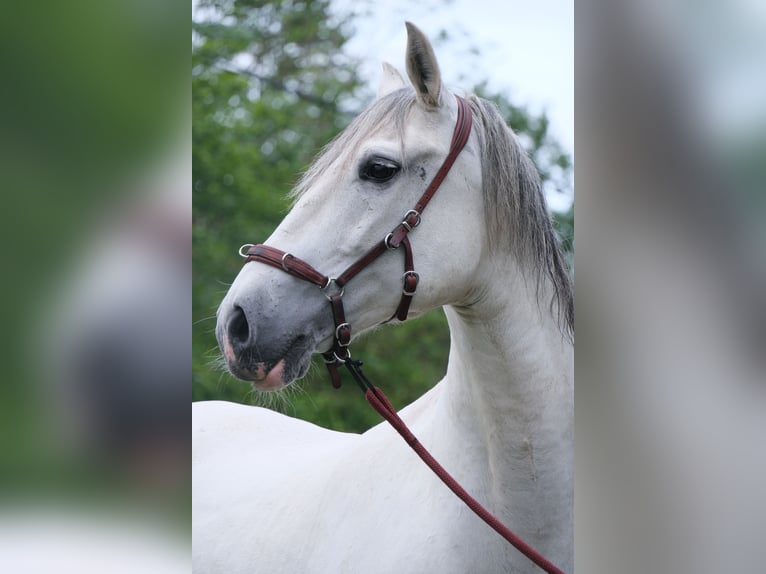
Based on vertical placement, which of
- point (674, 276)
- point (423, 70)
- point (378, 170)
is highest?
point (674, 276)

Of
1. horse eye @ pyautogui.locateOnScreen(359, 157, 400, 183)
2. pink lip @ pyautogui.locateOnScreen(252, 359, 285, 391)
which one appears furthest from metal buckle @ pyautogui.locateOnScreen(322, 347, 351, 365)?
horse eye @ pyautogui.locateOnScreen(359, 157, 400, 183)

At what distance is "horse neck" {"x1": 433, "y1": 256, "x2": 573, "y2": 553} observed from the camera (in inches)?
72.2

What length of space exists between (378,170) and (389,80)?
481 millimetres

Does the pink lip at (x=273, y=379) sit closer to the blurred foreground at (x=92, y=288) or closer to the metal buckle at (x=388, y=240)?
the metal buckle at (x=388, y=240)

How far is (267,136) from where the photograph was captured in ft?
18.8

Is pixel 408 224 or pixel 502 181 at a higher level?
pixel 502 181

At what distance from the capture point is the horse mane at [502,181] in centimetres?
183

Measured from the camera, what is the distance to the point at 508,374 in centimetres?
183

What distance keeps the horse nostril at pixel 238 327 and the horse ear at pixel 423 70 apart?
0.65 m

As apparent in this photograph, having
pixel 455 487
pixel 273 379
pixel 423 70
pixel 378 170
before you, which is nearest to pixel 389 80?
pixel 423 70

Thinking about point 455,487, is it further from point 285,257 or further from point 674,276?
point 674,276

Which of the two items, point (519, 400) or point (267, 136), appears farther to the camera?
point (267, 136)

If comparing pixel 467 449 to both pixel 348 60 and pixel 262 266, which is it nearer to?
pixel 262 266

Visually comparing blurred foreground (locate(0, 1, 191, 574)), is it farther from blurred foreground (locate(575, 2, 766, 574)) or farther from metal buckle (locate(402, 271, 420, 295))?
metal buckle (locate(402, 271, 420, 295))
